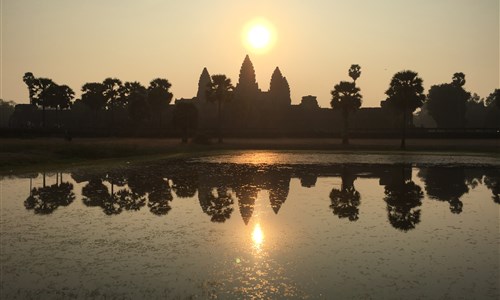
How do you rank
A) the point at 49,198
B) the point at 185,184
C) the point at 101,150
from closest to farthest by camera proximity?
the point at 49,198 → the point at 185,184 → the point at 101,150

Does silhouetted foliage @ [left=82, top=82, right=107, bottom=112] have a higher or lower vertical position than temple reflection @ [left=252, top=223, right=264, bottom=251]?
higher

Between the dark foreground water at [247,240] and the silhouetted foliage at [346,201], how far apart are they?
6 cm

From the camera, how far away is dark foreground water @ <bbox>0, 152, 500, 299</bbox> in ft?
26.6

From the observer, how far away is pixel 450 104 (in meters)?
97.6

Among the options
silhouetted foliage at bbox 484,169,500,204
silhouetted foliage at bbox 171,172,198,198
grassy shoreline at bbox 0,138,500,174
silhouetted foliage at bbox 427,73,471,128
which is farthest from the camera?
silhouetted foliage at bbox 427,73,471,128

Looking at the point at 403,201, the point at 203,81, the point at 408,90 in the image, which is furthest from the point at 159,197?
the point at 203,81

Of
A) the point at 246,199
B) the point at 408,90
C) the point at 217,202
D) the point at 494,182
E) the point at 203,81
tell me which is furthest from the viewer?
the point at 203,81

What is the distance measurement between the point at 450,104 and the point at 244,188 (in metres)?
88.5

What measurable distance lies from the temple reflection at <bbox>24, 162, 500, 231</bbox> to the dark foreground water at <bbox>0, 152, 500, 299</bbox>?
98 mm

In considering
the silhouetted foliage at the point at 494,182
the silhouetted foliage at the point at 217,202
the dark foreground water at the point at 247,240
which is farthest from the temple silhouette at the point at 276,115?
the dark foreground water at the point at 247,240

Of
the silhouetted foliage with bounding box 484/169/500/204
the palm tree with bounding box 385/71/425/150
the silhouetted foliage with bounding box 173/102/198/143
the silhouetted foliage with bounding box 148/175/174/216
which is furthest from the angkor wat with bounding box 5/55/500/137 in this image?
the silhouetted foliage with bounding box 148/175/174/216

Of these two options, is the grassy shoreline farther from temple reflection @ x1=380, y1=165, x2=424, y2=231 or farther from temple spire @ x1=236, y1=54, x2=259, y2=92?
temple spire @ x1=236, y1=54, x2=259, y2=92

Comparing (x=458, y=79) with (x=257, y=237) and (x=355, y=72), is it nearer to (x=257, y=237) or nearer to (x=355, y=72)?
(x=355, y=72)

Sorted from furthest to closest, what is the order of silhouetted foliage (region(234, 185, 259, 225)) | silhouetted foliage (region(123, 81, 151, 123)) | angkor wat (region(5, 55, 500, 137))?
silhouetted foliage (region(123, 81, 151, 123))
angkor wat (region(5, 55, 500, 137))
silhouetted foliage (region(234, 185, 259, 225))
